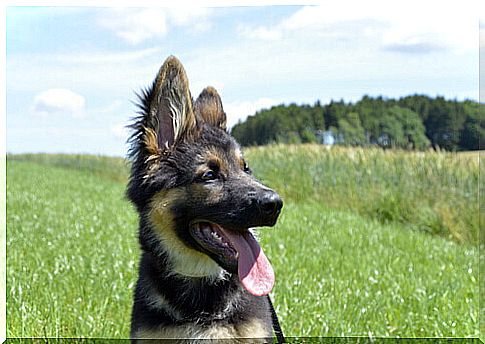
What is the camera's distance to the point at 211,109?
3.66m

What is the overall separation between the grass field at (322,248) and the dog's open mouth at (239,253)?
27.9 inches

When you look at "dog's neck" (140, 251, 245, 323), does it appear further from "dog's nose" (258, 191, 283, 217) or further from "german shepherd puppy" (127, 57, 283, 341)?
"dog's nose" (258, 191, 283, 217)

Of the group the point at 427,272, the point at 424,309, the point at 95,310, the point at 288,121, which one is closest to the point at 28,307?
the point at 95,310

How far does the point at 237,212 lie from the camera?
10.2 ft

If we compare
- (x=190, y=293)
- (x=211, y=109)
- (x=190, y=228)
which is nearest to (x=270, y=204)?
(x=190, y=228)

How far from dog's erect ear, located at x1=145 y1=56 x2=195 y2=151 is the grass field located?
0.57 m

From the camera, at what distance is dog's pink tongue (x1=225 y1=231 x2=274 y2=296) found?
10.6 ft

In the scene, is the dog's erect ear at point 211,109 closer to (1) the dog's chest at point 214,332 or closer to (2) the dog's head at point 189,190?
(2) the dog's head at point 189,190

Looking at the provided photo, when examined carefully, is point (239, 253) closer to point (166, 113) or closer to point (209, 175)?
point (209, 175)

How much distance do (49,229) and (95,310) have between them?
405 centimetres

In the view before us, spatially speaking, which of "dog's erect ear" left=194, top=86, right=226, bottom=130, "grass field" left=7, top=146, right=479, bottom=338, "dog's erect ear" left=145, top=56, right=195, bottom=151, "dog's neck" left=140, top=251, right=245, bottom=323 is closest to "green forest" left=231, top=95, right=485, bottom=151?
"grass field" left=7, top=146, right=479, bottom=338

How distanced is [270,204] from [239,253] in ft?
1.26

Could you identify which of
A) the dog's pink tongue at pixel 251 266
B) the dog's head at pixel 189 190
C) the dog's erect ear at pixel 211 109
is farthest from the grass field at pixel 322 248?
the dog's pink tongue at pixel 251 266

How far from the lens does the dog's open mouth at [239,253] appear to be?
3.23m
